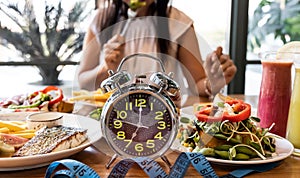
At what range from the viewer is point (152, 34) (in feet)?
7.98

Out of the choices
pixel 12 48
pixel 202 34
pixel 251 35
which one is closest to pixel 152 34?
pixel 202 34

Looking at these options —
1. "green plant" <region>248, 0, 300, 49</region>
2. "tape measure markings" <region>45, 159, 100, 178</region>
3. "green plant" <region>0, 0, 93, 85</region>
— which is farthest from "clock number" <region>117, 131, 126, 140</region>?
"green plant" <region>248, 0, 300, 49</region>

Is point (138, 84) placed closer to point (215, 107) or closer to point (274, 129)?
point (215, 107)

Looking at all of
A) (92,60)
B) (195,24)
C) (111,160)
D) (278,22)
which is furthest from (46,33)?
(111,160)

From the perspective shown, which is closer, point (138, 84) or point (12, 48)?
point (138, 84)

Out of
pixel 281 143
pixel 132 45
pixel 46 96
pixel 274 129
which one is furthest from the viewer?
pixel 132 45

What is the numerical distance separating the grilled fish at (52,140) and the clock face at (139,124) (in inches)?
4.8

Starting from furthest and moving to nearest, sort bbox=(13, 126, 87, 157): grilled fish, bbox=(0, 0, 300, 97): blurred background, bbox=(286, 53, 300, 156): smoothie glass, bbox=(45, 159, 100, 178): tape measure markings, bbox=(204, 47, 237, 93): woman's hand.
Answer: bbox=(0, 0, 300, 97): blurred background
bbox=(204, 47, 237, 93): woman's hand
bbox=(286, 53, 300, 156): smoothie glass
bbox=(13, 126, 87, 157): grilled fish
bbox=(45, 159, 100, 178): tape measure markings

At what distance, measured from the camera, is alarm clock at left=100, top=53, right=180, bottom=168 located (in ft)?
2.79

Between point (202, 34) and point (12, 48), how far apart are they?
1602 millimetres

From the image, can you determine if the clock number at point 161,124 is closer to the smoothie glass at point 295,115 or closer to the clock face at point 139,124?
the clock face at point 139,124

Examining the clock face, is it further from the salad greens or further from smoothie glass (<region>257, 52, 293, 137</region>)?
smoothie glass (<region>257, 52, 293, 137</region>)

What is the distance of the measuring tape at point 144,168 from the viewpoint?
79 cm

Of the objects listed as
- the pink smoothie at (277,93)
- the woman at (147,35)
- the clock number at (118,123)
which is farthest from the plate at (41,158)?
the woman at (147,35)
